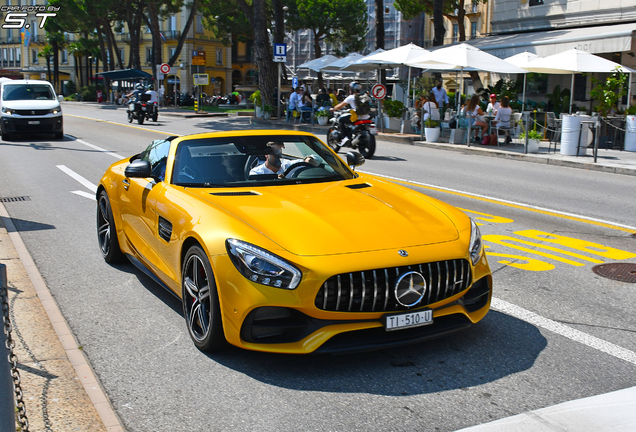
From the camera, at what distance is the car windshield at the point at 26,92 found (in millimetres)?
22453

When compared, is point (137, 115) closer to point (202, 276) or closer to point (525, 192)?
point (525, 192)

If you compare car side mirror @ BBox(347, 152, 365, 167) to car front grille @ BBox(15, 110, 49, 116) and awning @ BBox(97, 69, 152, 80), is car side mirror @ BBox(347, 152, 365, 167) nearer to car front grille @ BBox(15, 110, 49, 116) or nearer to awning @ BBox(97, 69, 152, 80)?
car front grille @ BBox(15, 110, 49, 116)

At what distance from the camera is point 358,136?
17906mm

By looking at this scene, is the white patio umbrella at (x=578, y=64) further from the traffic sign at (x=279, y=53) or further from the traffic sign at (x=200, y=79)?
the traffic sign at (x=200, y=79)

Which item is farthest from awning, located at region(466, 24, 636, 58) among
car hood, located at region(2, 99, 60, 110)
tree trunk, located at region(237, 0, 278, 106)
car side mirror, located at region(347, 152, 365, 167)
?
car side mirror, located at region(347, 152, 365, 167)

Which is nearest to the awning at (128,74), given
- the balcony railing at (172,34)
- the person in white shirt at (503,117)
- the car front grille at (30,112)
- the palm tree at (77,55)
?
the balcony railing at (172,34)

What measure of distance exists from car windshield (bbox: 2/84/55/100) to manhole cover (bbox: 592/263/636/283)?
20.3 metres

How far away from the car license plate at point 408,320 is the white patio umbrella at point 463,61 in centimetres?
1789

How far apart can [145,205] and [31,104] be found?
18.5 meters

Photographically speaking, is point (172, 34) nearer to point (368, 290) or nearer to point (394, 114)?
point (394, 114)

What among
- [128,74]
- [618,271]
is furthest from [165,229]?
[128,74]

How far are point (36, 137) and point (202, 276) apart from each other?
71.9ft

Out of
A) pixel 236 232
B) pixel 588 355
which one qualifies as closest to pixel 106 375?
pixel 236 232

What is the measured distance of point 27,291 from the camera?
233 inches
